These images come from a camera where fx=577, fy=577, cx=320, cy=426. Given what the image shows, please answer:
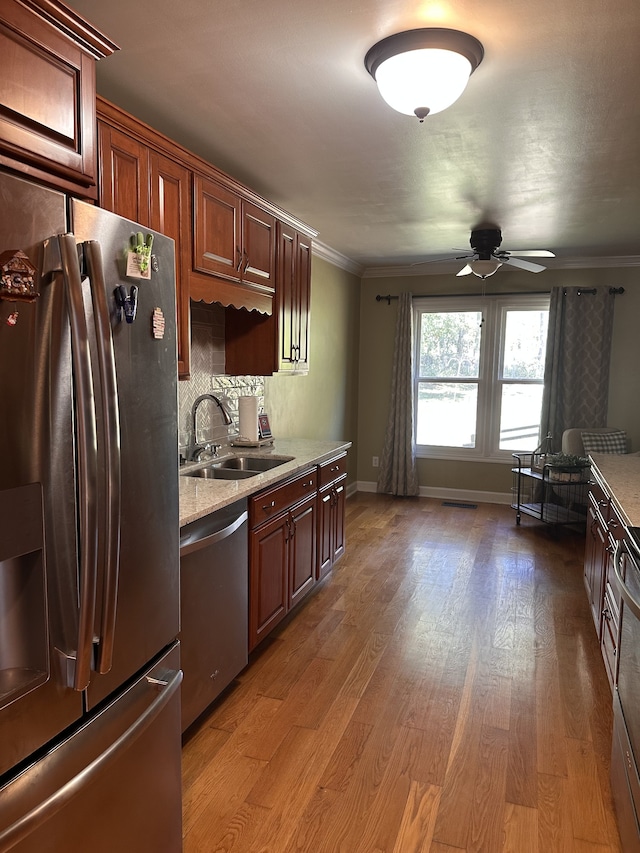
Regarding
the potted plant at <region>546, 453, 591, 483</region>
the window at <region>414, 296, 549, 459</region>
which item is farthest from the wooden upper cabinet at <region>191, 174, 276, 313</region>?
the window at <region>414, 296, 549, 459</region>

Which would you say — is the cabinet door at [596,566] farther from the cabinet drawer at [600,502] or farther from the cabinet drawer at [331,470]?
the cabinet drawer at [331,470]

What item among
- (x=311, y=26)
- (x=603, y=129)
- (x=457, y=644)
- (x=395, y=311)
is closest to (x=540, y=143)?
(x=603, y=129)

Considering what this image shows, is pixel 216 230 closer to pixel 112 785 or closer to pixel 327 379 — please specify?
pixel 112 785

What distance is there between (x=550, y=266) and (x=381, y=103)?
158 inches

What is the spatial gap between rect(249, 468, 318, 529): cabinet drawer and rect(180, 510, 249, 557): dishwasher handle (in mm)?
114

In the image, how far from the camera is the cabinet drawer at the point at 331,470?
3568mm

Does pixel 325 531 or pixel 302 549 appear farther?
pixel 325 531

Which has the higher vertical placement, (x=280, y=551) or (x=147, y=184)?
(x=147, y=184)

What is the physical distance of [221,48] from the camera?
188cm

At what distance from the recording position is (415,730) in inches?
92.9

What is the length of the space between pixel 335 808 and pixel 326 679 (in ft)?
2.64

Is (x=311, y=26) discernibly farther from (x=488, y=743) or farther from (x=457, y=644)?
(x=457, y=644)

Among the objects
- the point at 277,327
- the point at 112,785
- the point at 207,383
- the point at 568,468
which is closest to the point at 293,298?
the point at 277,327

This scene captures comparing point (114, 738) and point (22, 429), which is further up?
point (22, 429)
